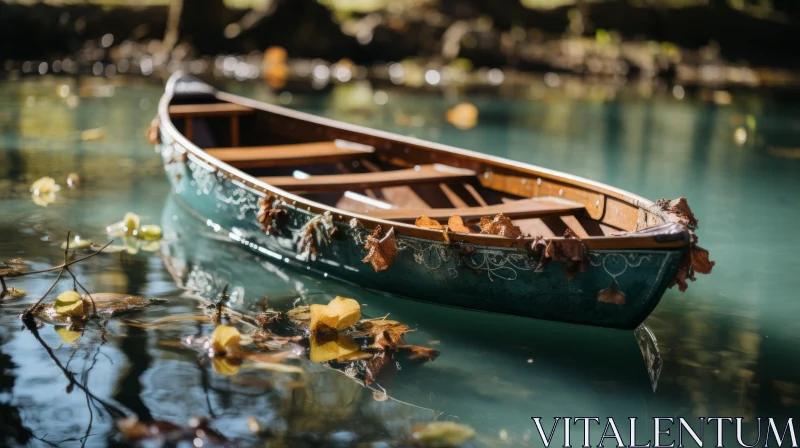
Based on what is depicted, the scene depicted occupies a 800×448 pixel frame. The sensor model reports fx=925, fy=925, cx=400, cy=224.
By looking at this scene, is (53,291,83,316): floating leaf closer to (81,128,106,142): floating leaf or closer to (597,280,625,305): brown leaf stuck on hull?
(597,280,625,305): brown leaf stuck on hull

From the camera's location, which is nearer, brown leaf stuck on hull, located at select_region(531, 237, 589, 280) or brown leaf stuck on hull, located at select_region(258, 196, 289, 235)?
brown leaf stuck on hull, located at select_region(531, 237, 589, 280)

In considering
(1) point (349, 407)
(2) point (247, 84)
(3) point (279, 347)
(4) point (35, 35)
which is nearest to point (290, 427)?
(1) point (349, 407)

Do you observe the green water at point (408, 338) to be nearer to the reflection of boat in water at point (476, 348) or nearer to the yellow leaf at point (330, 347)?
the reflection of boat in water at point (476, 348)

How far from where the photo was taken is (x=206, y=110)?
7.70 m

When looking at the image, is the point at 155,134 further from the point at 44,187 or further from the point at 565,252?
the point at 565,252

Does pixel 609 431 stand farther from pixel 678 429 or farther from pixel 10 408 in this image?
pixel 10 408

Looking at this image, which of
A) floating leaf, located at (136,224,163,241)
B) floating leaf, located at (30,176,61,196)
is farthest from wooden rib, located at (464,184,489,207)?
floating leaf, located at (30,176,61,196)

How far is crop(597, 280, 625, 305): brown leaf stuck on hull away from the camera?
13.5 feet

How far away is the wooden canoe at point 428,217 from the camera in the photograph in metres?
4.12

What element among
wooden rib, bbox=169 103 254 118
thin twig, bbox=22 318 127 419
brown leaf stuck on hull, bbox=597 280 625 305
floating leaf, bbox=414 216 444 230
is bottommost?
thin twig, bbox=22 318 127 419

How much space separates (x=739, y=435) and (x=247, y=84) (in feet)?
44.6

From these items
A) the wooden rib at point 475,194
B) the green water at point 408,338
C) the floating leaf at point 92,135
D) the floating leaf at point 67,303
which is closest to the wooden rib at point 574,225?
the green water at point 408,338

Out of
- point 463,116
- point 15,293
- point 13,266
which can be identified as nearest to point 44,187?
point 13,266

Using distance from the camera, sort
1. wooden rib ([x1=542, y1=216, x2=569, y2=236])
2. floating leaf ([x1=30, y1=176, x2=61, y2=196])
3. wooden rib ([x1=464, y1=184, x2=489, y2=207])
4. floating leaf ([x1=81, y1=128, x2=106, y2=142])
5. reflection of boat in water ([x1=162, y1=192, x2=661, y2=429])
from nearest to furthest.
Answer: reflection of boat in water ([x1=162, y1=192, x2=661, y2=429]), wooden rib ([x1=542, y1=216, x2=569, y2=236]), wooden rib ([x1=464, y1=184, x2=489, y2=207]), floating leaf ([x1=30, y1=176, x2=61, y2=196]), floating leaf ([x1=81, y1=128, x2=106, y2=142])
